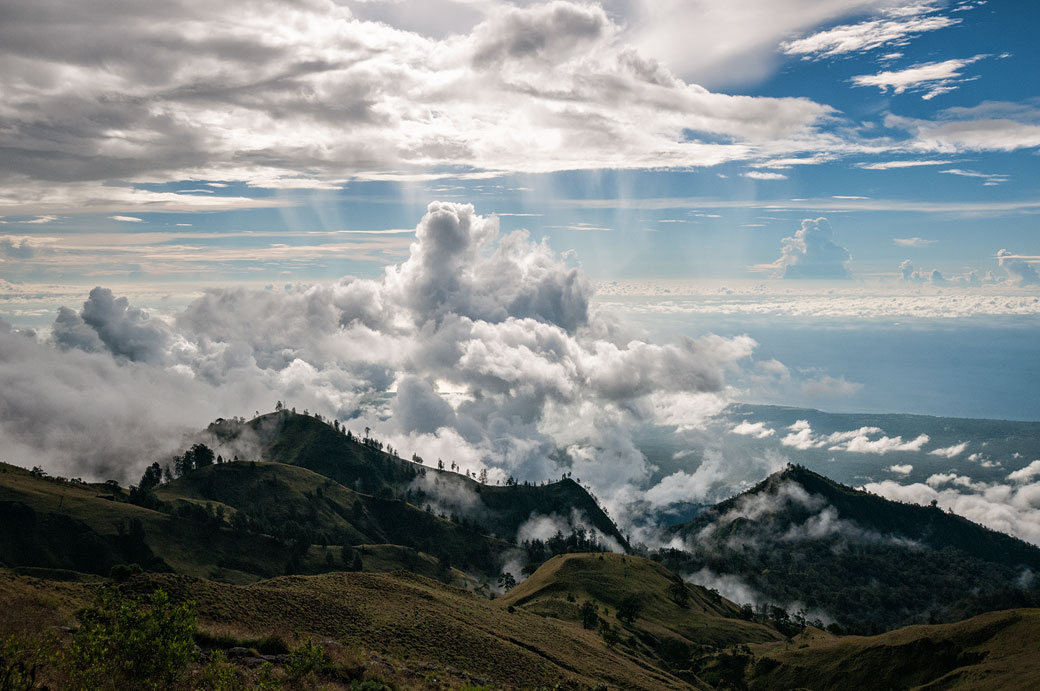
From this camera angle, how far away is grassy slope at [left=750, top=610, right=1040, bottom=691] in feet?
399

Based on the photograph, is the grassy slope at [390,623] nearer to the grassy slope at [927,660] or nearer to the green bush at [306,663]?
the green bush at [306,663]

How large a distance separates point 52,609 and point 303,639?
19384 millimetres

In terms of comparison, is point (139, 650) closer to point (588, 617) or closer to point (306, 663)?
point (306, 663)

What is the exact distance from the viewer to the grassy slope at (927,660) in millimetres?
121750

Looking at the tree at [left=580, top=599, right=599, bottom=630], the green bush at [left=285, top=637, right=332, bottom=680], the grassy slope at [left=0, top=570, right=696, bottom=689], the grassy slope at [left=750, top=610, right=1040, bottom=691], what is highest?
the green bush at [left=285, top=637, right=332, bottom=680]

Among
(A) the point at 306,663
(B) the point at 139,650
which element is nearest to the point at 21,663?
(B) the point at 139,650

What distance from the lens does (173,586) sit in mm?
51188

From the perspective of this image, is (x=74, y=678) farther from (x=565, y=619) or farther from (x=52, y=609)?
(x=565, y=619)

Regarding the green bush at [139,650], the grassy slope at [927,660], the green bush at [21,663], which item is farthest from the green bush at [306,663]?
the grassy slope at [927,660]

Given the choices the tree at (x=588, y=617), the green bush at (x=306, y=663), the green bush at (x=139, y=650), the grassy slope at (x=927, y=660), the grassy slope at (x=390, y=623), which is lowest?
the tree at (x=588, y=617)

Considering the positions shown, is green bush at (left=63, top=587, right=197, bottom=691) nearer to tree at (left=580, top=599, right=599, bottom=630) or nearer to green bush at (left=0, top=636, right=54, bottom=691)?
green bush at (left=0, top=636, right=54, bottom=691)

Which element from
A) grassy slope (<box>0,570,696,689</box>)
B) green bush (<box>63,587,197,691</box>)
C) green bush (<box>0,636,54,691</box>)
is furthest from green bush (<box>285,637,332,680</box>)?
green bush (<box>0,636,54,691</box>)

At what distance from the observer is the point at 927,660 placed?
449 ft


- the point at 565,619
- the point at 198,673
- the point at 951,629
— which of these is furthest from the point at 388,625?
the point at 951,629
